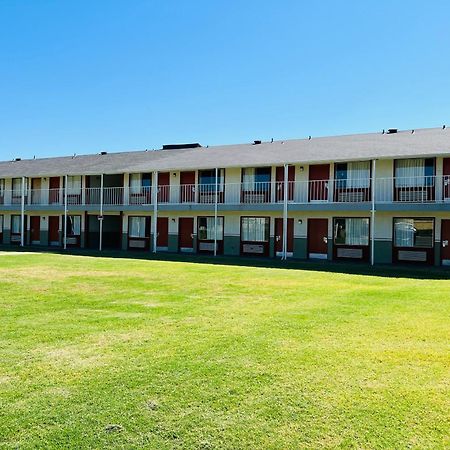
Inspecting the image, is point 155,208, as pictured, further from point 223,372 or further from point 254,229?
point 223,372

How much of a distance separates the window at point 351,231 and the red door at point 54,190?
63.7 feet

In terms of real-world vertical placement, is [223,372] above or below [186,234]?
below

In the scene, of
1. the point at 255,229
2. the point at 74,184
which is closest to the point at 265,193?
the point at 255,229

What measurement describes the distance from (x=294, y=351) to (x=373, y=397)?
156 cm

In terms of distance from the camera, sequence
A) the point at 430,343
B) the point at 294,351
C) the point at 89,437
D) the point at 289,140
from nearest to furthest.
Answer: the point at 89,437, the point at 294,351, the point at 430,343, the point at 289,140

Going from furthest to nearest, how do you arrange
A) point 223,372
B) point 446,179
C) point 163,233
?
1. point 163,233
2. point 446,179
3. point 223,372

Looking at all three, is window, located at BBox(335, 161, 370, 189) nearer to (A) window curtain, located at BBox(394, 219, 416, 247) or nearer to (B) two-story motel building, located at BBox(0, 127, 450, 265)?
(B) two-story motel building, located at BBox(0, 127, 450, 265)

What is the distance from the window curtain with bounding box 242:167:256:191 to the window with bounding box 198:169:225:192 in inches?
50.7

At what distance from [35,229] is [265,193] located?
1817 centimetres

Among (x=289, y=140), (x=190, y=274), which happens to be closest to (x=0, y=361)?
(x=190, y=274)

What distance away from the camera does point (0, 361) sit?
18.1 feet

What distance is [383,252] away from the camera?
830 inches

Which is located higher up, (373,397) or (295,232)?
(295,232)

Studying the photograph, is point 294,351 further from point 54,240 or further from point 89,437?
point 54,240
